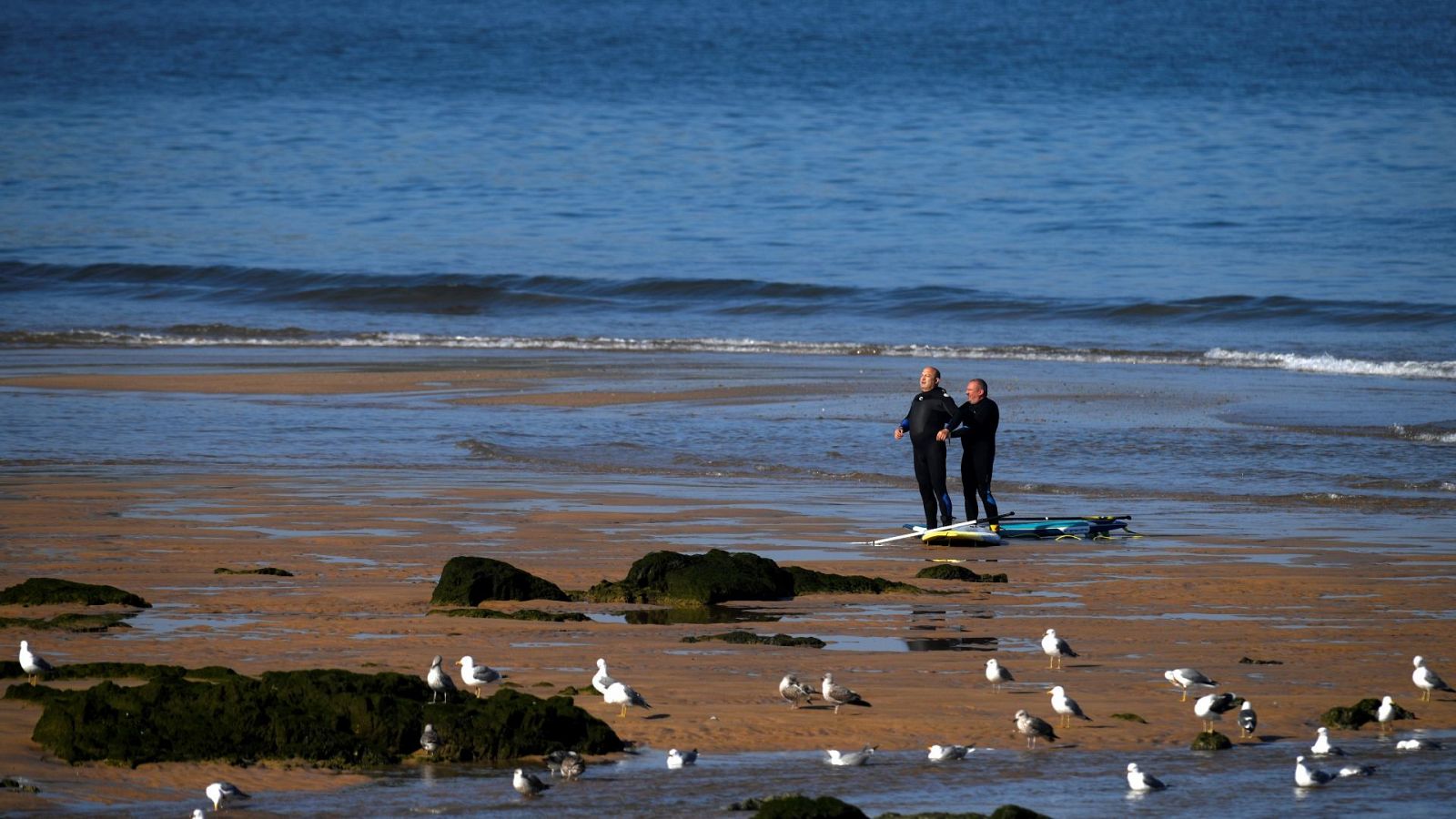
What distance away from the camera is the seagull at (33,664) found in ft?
28.1

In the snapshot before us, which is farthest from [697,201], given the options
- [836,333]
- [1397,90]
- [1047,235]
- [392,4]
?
[392,4]

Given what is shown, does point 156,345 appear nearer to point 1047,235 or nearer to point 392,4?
point 1047,235

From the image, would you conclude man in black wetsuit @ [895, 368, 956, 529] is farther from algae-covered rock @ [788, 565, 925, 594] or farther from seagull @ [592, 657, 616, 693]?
seagull @ [592, 657, 616, 693]

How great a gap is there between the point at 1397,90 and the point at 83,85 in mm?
52814

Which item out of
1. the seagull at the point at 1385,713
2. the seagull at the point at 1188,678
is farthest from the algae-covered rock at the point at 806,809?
the seagull at the point at 1385,713

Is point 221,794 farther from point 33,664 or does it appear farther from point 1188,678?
point 1188,678

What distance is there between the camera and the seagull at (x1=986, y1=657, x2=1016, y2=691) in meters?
8.72

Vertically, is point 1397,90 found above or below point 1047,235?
above

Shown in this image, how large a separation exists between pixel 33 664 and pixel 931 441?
7.52 meters

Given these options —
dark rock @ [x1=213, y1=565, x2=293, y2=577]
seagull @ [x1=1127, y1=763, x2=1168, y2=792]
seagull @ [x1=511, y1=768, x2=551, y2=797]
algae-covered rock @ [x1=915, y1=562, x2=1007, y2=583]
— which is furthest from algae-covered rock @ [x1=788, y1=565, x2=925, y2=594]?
seagull @ [x1=511, y1=768, x2=551, y2=797]

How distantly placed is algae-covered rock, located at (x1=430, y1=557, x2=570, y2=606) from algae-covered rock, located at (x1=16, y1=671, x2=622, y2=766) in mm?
2401

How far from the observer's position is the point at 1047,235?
4247cm

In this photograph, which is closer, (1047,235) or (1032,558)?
(1032,558)

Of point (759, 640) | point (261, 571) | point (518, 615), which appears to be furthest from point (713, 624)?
point (261, 571)
